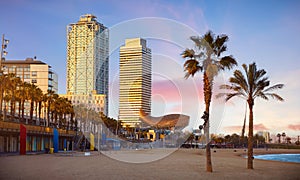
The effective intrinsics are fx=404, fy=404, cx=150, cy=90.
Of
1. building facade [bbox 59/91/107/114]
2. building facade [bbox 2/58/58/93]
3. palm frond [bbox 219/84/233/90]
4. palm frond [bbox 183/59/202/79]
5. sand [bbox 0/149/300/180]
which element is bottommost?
sand [bbox 0/149/300/180]

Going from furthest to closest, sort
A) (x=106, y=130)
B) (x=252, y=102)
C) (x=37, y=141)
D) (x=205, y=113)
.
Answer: (x=106, y=130)
(x=37, y=141)
(x=252, y=102)
(x=205, y=113)

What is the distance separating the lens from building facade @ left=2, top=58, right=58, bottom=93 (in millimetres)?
111625

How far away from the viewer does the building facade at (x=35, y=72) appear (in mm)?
111625

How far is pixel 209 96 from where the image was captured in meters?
22.8

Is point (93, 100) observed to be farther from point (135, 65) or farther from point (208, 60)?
point (208, 60)

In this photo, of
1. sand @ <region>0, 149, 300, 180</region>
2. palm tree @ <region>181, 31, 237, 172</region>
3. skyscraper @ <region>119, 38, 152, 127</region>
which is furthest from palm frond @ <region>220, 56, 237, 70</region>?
skyscraper @ <region>119, 38, 152, 127</region>

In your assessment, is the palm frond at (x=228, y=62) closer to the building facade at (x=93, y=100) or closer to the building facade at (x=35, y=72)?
the building facade at (x=93, y=100)

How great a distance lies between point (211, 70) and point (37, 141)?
38165mm

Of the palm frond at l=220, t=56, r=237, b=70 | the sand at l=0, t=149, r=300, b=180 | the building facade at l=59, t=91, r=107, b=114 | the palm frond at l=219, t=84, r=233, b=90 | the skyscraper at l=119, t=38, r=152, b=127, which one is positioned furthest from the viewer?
the building facade at l=59, t=91, r=107, b=114

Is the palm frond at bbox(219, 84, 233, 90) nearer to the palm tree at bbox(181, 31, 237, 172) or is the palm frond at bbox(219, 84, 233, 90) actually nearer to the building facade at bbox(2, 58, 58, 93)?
the palm tree at bbox(181, 31, 237, 172)

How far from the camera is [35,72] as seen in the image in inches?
4409

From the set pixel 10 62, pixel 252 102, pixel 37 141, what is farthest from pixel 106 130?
pixel 252 102

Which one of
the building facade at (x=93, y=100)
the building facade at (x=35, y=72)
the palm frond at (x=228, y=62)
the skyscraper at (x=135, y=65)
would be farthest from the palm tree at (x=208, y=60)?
the building facade at (x=35, y=72)

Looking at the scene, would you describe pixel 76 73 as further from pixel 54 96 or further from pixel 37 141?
pixel 37 141
